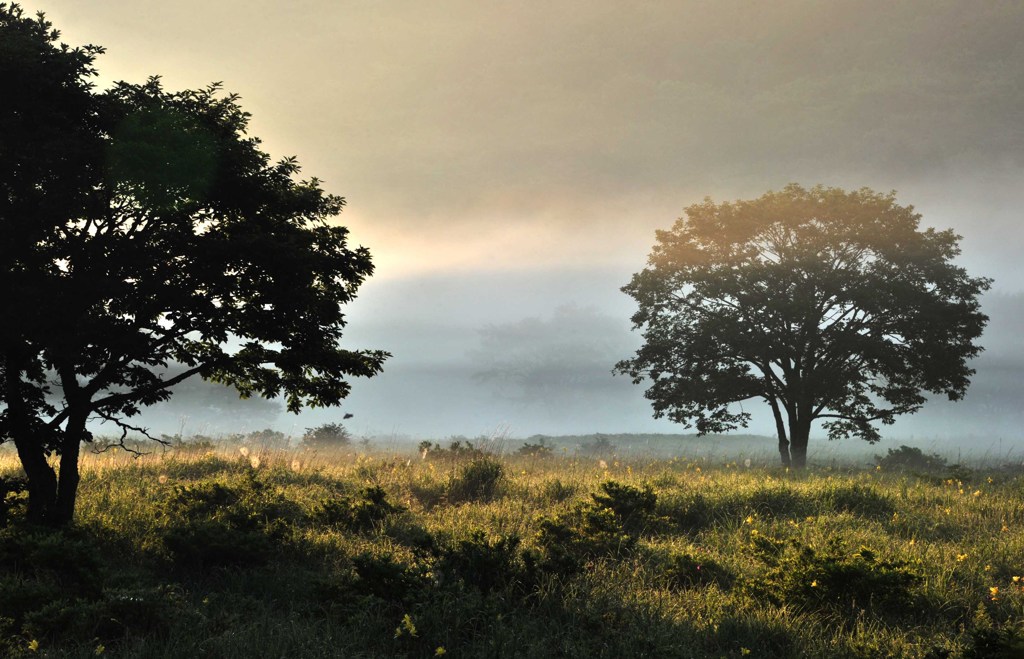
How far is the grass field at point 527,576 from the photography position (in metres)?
5.28

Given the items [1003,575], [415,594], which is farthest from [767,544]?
[415,594]

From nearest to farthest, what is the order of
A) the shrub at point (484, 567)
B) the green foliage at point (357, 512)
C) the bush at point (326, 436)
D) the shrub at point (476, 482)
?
the shrub at point (484, 567) < the green foliage at point (357, 512) < the shrub at point (476, 482) < the bush at point (326, 436)

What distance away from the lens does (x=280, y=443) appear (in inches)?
788

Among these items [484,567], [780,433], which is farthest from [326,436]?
[484,567]

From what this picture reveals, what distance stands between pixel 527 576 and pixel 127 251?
287 inches

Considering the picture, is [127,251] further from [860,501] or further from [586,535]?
[860,501]

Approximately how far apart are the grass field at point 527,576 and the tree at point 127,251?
79.9 inches

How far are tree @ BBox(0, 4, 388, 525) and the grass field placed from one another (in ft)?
6.65

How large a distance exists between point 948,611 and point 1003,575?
1789mm

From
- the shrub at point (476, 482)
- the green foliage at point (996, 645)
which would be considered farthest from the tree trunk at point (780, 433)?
the green foliage at point (996, 645)

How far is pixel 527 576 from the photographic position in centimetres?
650

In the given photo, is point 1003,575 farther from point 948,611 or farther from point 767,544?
point 767,544

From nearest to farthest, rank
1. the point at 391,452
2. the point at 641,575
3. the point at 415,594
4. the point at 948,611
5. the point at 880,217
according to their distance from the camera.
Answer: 1. the point at 415,594
2. the point at 948,611
3. the point at 641,575
4. the point at 391,452
5. the point at 880,217

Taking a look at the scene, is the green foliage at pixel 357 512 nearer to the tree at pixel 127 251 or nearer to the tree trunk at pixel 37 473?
the tree at pixel 127 251
